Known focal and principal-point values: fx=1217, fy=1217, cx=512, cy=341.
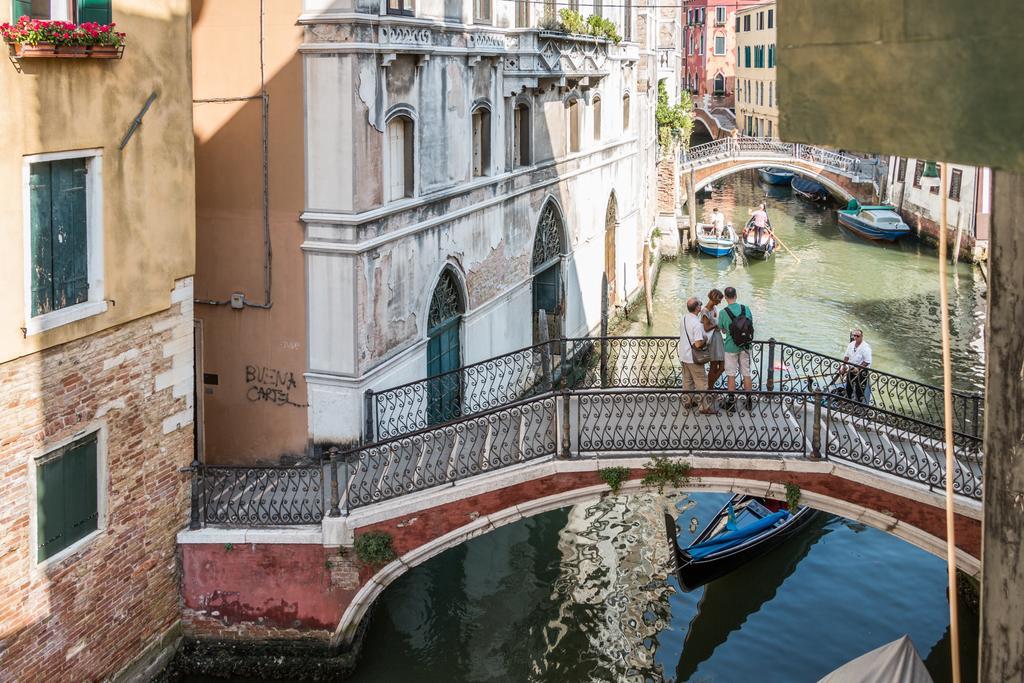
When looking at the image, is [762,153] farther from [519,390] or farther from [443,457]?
[443,457]

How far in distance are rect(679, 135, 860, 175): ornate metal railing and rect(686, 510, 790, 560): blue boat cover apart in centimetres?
2858

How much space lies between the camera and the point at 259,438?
12.5 meters

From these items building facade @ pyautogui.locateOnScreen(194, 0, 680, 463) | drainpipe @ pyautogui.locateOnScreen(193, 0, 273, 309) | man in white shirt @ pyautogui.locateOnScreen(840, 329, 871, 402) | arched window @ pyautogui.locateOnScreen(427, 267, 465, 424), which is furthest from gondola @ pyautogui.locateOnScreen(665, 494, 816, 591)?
drainpipe @ pyautogui.locateOnScreen(193, 0, 273, 309)

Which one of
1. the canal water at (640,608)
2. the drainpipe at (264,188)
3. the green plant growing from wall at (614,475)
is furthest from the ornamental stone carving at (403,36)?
the canal water at (640,608)

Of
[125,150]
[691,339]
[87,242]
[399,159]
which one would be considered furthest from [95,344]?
[691,339]

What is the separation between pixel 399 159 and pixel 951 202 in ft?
78.5

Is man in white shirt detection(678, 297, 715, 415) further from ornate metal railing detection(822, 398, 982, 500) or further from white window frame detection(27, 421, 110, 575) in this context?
white window frame detection(27, 421, 110, 575)

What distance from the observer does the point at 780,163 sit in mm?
41031

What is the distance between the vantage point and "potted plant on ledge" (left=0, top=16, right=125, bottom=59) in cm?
801

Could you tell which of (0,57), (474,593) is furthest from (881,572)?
(0,57)

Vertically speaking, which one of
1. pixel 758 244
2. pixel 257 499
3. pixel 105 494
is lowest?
pixel 257 499

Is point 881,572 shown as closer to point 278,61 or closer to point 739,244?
point 278,61

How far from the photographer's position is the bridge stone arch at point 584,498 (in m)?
10.4

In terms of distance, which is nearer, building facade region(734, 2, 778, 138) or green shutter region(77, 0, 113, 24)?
green shutter region(77, 0, 113, 24)
